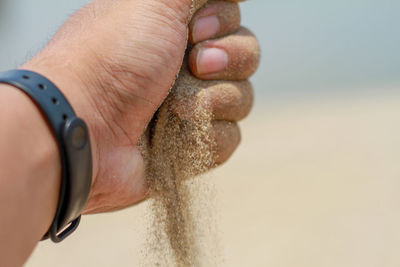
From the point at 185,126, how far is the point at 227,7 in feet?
0.97

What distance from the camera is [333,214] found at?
1846 millimetres

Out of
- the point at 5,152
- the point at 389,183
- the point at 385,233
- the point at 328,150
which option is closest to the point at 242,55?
the point at 5,152

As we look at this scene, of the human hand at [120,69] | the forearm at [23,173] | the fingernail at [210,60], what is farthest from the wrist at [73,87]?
the fingernail at [210,60]

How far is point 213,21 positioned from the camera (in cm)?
104

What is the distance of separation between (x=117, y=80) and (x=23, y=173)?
0.32m

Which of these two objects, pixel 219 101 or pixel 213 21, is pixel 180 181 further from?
pixel 213 21

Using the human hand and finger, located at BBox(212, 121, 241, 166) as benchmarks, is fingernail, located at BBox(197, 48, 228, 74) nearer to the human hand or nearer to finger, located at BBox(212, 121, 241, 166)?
the human hand

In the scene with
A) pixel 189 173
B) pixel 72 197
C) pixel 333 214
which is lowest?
pixel 333 214

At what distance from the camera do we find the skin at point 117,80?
0.73 m

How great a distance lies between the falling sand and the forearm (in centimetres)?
30

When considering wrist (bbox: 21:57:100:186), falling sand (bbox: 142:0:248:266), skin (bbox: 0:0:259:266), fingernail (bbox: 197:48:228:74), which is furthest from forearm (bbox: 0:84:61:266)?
fingernail (bbox: 197:48:228:74)

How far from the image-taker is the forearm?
65cm

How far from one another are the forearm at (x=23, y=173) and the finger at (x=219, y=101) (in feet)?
1.07

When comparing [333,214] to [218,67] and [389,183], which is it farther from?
[218,67]
